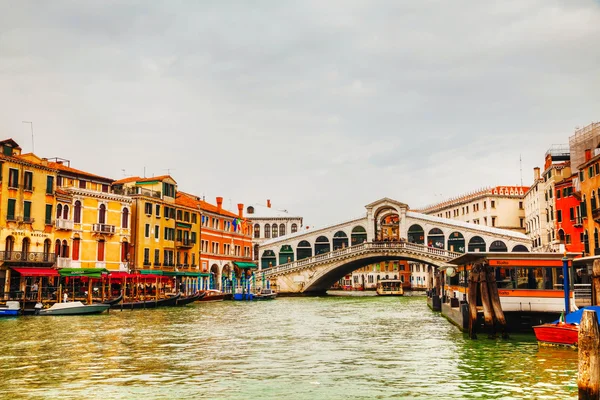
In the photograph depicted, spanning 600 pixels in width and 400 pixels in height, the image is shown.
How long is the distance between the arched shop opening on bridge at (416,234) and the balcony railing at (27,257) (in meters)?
30.0

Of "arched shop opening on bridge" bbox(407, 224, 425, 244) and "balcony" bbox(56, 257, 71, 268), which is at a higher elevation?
"arched shop opening on bridge" bbox(407, 224, 425, 244)

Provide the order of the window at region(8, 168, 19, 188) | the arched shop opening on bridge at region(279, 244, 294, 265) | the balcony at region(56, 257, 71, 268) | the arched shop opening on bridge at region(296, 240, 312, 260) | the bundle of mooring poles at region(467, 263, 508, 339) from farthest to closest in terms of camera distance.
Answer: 1. the arched shop opening on bridge at region(279, 244, 294, 265)
2. the arched shop opening on bridge at region(296, 240, 312, 260)
3. the balcony at region(56, 257, 71, 268)
4. the window at region(8, 168, 19, 188)
5. the bundle of mooring poles at region(467, 263, 508, 339)

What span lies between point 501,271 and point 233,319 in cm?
1091

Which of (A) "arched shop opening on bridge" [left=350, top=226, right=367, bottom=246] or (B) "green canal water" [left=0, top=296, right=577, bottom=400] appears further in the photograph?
(A) "arched shop opening on bridge" [left=350, top=226, right=367, bottom=246]

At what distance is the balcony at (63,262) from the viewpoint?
31.6 metres

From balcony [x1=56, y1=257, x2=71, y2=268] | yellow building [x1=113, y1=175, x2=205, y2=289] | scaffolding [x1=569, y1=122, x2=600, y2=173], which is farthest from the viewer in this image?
yellow building [x1=113, y1=175, x2=205, y2=289]

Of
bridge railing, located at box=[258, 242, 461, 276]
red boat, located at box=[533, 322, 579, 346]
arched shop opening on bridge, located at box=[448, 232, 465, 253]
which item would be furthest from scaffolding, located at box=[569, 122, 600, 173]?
red boat, located at box=[533, 322, 579, 346]

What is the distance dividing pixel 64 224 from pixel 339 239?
2666 centimetres

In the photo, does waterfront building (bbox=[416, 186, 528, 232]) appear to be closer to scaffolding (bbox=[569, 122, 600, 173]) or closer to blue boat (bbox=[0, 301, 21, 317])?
scaffolding (bbox=[569, 122, 600, 173])

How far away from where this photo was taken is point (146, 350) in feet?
47.7

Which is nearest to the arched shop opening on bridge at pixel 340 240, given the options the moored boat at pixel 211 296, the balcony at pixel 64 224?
the moored boat at pixel 211 296

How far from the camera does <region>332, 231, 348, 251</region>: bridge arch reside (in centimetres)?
5384

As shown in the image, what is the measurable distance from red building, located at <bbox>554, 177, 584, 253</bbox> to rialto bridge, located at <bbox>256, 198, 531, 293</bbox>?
717 cm

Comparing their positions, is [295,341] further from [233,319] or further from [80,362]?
[233,319]
